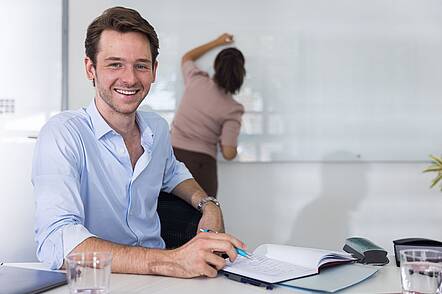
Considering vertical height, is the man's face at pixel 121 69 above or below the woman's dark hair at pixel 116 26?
below

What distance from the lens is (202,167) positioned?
10.4 feet

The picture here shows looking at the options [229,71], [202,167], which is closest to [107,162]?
[202,167]

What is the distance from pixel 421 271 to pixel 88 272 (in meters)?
0.60

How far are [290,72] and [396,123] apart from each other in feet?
2.33

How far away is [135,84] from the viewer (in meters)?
1.65

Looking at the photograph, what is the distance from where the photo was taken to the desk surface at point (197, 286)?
1.16 m

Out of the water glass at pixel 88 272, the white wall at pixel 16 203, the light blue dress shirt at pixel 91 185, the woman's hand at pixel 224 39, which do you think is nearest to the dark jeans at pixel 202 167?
the woman's hand at pixel 224 39

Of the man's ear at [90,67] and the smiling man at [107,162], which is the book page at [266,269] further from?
the man's ear at [90,67]

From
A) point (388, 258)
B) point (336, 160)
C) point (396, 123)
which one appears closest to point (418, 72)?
point (396, 123)

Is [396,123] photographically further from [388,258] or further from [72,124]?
[72,124]

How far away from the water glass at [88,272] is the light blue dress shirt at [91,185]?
30 cm

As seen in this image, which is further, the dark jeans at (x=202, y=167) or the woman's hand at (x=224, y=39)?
the woman's hand at (x=224, y=39)

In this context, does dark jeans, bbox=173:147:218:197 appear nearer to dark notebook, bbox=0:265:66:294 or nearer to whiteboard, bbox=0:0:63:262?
whiteboard, bbox=0:0:63:262

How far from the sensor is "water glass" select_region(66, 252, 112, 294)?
1.00 meters
